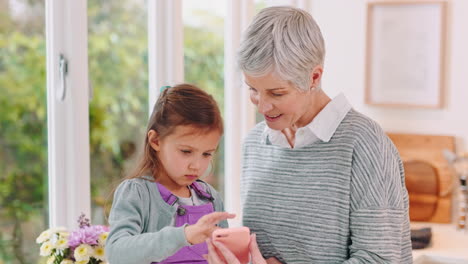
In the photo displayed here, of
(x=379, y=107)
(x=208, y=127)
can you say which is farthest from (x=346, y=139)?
(x=379, y=107)

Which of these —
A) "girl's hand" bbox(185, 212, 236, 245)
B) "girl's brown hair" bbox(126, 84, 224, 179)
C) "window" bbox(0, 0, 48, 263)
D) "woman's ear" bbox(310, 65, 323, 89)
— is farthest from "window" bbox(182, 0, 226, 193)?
"girl's hand" bbox(185, 212, 236, 245)

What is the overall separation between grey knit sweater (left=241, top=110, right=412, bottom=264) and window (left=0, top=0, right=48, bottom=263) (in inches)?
25.6

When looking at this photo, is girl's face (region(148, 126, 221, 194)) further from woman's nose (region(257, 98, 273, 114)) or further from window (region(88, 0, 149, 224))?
window (region(88, 0, 149, 224))

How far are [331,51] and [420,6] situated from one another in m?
0.49

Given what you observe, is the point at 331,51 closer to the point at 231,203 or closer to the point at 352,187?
the point at 231,203

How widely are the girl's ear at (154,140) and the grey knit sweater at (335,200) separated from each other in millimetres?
324

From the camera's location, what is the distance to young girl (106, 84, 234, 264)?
5.20ft

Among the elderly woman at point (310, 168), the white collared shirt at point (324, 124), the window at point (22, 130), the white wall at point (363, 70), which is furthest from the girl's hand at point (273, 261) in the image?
the white wall at point (363, 70)

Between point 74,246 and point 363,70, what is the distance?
2.05 metres

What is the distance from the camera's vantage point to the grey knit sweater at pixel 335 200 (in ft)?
5.37

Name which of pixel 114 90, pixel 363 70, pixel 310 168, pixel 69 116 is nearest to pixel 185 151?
pixel 310 168

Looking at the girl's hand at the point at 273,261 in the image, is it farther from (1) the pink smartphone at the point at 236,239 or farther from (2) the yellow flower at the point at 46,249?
(2) the yellow flower at the point at 46,249

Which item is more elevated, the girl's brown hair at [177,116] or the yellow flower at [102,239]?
the girl's brown hair at [177,116]

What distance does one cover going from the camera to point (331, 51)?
3.54 metres
